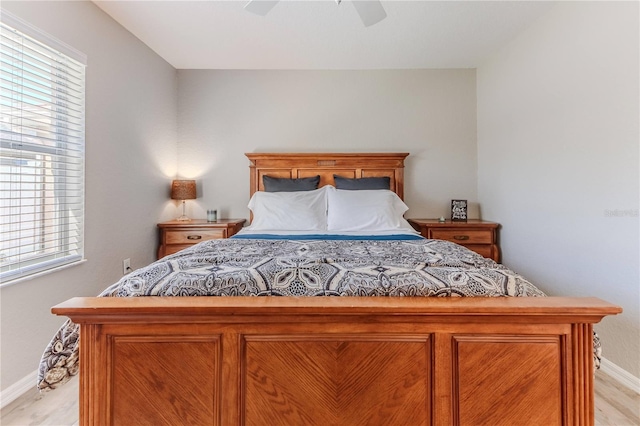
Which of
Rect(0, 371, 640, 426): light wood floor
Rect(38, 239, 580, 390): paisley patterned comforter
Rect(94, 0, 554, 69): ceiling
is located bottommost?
Rect(0, 371, 640, 426): light wood floor

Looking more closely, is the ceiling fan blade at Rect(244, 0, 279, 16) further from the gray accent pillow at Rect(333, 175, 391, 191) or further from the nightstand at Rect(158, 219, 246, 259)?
the nightstand at Rect(158, 219, 246, 259)

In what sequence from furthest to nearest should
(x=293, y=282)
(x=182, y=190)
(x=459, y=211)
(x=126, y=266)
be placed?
1. (x=459, y=211)
2. (x=182, y=190)
3. (x=126, y=266)
4. (x=293, y=282)

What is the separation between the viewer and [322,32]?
8.21 feet

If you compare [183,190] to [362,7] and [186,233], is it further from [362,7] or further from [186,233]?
[362,7]

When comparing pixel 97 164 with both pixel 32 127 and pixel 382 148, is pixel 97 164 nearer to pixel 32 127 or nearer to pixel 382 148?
pixel 32 127

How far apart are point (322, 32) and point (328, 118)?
926 mm

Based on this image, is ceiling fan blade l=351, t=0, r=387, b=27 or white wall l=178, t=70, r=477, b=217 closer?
ceiling fan blade l=351, t=0, r=387, b=27

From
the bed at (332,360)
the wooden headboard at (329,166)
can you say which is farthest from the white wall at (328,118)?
the bed at (332,360)

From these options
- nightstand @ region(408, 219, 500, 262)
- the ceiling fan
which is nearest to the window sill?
the ceiling fan

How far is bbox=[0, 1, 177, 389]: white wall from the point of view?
5.47 feet

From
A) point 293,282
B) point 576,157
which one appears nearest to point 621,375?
point 576,157

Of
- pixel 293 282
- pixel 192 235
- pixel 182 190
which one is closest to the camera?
pixel 293 282

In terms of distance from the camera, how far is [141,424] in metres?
0.99

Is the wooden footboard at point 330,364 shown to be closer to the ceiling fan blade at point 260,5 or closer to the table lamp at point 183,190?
the ceiling fan blade at point 260,5
